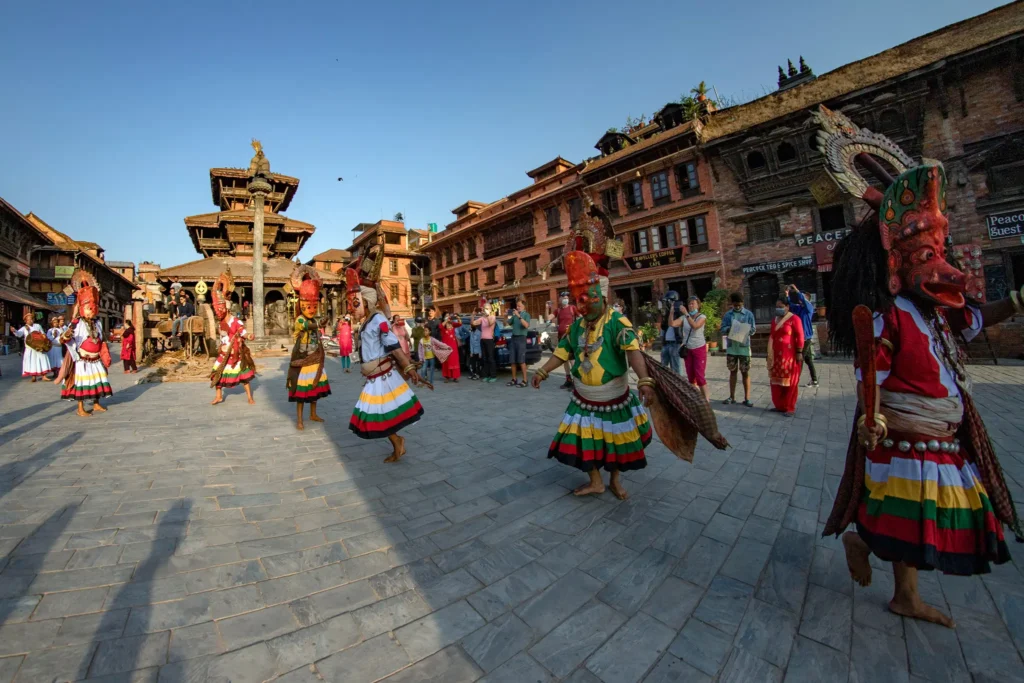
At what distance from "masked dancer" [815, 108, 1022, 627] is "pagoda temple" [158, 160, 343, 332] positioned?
2485 cm

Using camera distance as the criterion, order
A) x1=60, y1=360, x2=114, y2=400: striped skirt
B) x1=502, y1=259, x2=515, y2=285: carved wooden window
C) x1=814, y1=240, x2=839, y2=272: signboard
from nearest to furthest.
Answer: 1. x1=60, y1=360, x2=114, y2=400: striped skirt
2. x1=814, y1=240, x2=839, y2=272: signboard
3. x1=502, y1=259, x2=515, y2=285: carved wooden window

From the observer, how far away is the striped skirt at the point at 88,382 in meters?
6.88

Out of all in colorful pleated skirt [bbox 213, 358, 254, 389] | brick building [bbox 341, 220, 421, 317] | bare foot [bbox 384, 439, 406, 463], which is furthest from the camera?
brick building [bbox 341, 220, 421, 317]

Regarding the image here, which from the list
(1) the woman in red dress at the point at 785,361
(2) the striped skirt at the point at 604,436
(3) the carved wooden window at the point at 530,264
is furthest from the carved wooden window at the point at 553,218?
(2) the striped skirt at the point at 604,436

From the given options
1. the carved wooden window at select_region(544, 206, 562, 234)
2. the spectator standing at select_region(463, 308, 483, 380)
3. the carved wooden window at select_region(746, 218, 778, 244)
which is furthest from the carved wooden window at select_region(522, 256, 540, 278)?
the spectator standing at select_region(463, 308, 483, 380)

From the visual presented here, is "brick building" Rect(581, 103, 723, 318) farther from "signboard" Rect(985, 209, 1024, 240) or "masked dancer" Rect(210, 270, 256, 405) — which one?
"masked dancer" Rect(210, 270, 256, 405)

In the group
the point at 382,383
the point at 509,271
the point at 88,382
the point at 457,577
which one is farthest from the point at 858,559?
the point at 509,271

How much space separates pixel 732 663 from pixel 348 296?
4680 millimetres

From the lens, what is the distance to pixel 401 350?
14.5ft

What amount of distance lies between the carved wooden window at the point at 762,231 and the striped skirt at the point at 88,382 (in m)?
21.6

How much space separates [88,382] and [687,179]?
2257 centimetres

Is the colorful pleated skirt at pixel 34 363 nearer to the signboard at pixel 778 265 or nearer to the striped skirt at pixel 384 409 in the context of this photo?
the striped skirt at pixel 384 409

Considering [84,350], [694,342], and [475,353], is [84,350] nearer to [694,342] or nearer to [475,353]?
[475,353]

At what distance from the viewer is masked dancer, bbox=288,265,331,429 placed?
6062mm
